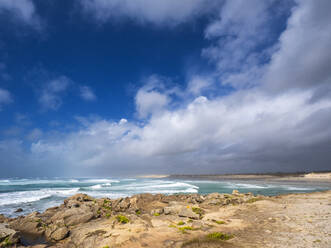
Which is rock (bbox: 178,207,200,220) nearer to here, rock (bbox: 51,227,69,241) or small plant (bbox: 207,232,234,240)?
small plant (bbox: 207,232,234,240)

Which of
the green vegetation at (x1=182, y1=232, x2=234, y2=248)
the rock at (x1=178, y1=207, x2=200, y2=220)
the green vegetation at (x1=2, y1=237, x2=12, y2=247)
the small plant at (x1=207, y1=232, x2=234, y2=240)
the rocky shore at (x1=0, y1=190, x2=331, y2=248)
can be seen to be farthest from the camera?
the rock at (x1=178, y1=207, x2=200, y2=220)

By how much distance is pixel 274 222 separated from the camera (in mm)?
13453

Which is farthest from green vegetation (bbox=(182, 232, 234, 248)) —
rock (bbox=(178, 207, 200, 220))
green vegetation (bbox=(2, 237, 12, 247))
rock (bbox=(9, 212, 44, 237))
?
rock (bbox=(9, 212, 44, 237))

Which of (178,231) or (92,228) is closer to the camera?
(178,231)

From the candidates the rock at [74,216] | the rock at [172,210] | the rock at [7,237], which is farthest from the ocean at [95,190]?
the rock at [172,210]

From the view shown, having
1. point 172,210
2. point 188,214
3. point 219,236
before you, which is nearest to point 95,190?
point 172,210

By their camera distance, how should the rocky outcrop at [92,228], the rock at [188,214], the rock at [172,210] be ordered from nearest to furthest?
the rocky outcrop at [92,228] < the rock at [188,214] < the rock at [172,210]

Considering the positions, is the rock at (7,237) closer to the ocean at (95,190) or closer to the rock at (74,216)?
the rock at (74,216)

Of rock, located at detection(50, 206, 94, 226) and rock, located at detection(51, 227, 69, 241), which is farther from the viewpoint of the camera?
rock, located at detection(50, 206, 94, 226)

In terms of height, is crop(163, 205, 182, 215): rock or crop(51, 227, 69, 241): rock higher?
crop(163, 205, 182, 215): rock

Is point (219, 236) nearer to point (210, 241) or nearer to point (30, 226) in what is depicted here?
point (210, 241)

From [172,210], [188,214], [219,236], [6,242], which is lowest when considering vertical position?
[6,242]

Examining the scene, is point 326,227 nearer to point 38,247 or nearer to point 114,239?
point 114,239

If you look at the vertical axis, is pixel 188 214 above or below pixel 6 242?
above
